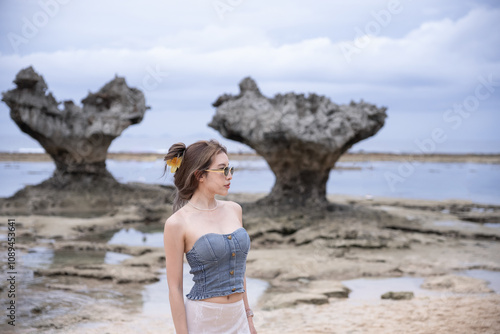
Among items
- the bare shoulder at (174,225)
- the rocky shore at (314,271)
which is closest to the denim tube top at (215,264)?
the bare shoulder at (174,225)

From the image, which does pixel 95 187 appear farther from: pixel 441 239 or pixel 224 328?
pixel 224 328

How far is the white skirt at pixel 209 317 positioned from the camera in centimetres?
269

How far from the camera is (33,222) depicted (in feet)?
44.1

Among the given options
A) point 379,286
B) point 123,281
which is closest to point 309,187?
point 379,286

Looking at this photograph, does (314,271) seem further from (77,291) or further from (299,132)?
(299,132)

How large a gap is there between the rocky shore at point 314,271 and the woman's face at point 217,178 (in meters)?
3.79

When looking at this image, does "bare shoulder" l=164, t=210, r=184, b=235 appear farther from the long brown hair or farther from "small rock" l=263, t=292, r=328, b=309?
"small rock" l=263, t=292, r=328, b=309

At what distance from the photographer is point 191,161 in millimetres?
2826

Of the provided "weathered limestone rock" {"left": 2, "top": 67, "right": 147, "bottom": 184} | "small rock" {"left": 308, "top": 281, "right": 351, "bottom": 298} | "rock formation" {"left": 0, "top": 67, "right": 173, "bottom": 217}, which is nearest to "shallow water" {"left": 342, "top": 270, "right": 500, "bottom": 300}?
"small rock" {"left": 308, "top": 281, "right": 351, "bottom": 298}

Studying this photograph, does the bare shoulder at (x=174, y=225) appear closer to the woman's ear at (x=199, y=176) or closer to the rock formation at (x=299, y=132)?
the woman's ear at (x=199, y=176)

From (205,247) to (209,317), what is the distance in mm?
367

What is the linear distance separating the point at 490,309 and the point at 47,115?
15.9 metres

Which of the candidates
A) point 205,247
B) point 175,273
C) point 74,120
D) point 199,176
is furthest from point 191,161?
point 74,120

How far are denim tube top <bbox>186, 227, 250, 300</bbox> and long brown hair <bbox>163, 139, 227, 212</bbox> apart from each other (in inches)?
12.4
